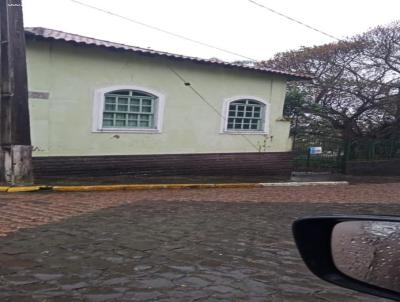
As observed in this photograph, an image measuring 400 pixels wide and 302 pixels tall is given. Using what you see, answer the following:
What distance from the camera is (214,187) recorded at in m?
13.2

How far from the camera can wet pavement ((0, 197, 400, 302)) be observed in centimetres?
414

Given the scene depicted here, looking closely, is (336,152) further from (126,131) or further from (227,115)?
(126,131)

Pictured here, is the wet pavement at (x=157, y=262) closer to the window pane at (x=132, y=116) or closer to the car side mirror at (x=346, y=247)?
the car side mirror at (x=346, y=247)

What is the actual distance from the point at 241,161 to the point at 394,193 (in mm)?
4534

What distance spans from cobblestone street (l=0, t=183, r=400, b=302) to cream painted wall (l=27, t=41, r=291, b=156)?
2997 mm

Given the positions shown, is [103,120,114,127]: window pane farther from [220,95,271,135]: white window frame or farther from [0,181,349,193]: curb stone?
[220,95,271,135]: white window frame

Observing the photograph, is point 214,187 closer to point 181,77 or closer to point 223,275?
point 181,77

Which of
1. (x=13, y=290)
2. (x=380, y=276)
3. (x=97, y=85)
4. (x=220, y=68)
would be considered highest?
(x=220, y=68)

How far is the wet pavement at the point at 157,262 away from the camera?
414 cm

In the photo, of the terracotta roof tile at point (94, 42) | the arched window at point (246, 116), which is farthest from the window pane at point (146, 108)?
the arched window at point (246, 116)

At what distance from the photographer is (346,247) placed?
1969 millimetres

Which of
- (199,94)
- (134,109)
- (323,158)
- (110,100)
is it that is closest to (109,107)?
(110,100)

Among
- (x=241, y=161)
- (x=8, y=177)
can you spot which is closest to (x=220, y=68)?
(x=241, y=161)

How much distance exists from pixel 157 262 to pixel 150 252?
0.41 meters
